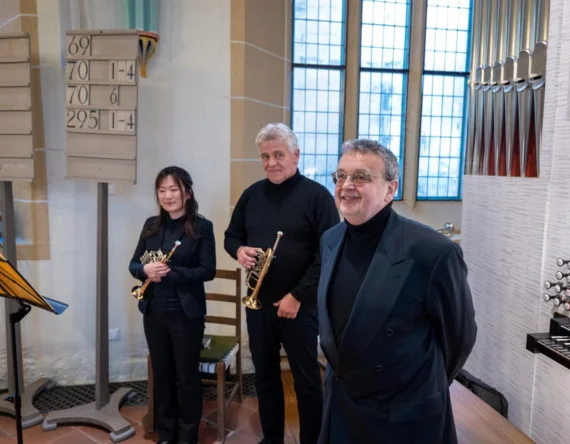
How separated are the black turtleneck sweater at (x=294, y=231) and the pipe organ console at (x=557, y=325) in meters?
1.14

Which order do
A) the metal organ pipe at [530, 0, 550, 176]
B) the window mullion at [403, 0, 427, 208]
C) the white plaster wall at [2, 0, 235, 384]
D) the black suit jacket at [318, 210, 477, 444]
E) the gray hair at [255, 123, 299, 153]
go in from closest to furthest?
the black suit jacket at [318, 210, 477, 444] → the gray hair at [255, 123, 299, 153] → the metal organ pipe at [530, 0, 550, 176] → the white plaster wall at [2, 0, 235, 384] → the window mullion at [403, 0, 427, 208]

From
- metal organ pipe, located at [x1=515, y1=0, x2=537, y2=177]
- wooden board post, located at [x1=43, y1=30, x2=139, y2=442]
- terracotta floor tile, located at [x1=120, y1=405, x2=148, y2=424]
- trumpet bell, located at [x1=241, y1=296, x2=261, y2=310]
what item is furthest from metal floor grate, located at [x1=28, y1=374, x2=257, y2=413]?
metal organ pipe, located at [x1=515, y1=0, x2=537, y2=177]

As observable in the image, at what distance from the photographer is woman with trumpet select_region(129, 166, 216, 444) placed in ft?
7.91

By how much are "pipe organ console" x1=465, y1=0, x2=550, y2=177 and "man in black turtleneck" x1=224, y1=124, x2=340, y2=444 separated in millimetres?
1312

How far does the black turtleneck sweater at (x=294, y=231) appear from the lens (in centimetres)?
224

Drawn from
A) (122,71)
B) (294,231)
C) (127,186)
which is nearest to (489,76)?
(294,231)

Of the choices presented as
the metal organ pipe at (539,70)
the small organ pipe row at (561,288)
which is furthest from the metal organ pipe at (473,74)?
the small organ pipe row at (561,288)

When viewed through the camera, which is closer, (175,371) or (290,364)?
(290,364)

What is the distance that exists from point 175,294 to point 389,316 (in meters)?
1.33

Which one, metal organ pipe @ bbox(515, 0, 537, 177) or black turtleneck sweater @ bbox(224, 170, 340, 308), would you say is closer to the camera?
black turtleneck sweater @ bbox(224, 170, 340, 308)

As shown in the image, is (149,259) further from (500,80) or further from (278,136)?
(500,80)

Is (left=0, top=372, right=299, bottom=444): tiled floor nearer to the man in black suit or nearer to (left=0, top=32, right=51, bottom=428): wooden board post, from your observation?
(left=0, top=32, right=51, bottom=428): wooden board post

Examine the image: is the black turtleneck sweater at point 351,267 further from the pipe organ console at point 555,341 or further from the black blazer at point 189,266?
the pipe organ console at point 555,341

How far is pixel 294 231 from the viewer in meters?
2.26
